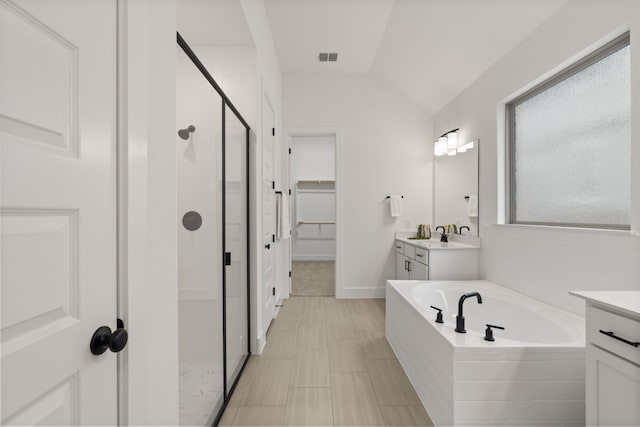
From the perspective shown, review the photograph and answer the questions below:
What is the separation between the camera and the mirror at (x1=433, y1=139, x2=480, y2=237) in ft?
10.4

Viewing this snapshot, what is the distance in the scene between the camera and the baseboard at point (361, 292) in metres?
4.08

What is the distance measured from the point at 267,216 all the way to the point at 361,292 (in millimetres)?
1935

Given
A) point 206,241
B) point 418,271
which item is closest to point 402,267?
point 418,271

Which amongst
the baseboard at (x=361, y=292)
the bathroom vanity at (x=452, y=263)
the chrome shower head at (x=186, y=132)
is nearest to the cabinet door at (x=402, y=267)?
the baseboard at (x=361, y=292)

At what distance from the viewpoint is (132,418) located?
2.42 feet

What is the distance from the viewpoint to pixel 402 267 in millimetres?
3801

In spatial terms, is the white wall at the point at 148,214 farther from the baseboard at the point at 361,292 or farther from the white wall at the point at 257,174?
the baseboard at the point at 361,292

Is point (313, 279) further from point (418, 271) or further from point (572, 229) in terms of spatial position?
point (572, 229)

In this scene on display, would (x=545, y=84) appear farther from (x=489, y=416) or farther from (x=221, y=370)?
(x=221, y=370)

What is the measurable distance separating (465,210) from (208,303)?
2865mm

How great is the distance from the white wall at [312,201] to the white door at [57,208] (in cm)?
629

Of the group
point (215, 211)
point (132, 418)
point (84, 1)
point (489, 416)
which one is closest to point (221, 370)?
point (215, 211)

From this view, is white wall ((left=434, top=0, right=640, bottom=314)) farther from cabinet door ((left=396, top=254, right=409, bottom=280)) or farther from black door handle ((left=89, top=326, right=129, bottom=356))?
black door handle ((left=89, top=326, right=129, bottom=356))

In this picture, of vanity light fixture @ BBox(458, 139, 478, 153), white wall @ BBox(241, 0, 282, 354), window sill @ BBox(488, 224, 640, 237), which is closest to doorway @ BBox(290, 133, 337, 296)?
vanity light fixture @ BBox(458, 139, 478, 153)
